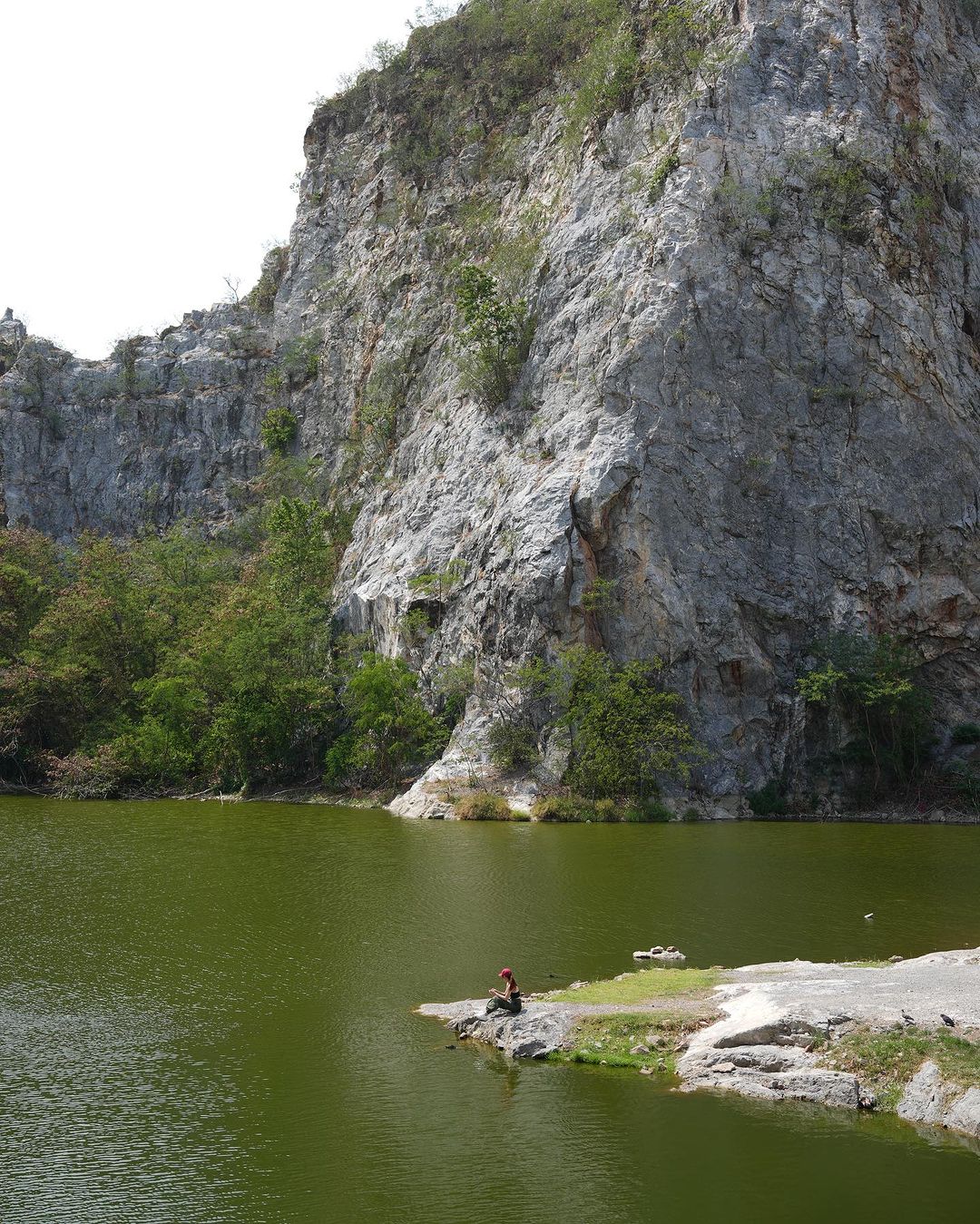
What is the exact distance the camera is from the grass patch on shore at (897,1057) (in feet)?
37.6

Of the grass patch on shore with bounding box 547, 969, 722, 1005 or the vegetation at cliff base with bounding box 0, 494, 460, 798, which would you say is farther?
the vegetation at cliff base with bounding box 0, 494, 460, 798

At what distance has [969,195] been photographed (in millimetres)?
46969

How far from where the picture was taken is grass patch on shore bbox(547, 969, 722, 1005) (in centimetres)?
1466

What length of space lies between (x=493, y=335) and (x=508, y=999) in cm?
4022

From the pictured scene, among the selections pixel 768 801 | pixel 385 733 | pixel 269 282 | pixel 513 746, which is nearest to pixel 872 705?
pixel 768 801

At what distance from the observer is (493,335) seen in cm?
4975

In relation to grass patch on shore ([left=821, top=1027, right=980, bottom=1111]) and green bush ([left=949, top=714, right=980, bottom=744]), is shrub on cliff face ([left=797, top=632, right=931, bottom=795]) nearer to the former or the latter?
green bush ([left=949, top=714, right=980, bottom=744])

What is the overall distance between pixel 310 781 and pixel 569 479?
18187 millimetres

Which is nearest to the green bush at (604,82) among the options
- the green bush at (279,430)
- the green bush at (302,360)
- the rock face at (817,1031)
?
the green bush at (302,360)

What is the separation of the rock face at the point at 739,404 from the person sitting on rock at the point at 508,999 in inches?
967

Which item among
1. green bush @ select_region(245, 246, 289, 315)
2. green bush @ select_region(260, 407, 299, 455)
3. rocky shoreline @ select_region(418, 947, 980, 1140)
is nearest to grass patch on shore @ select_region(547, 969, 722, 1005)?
rocky shoreline @ select_region(418, 947, 980, 1140)

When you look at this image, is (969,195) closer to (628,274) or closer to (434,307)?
(628,274)

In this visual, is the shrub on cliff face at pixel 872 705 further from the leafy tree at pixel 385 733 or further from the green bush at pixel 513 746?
the leafy tree at pixel 385 733

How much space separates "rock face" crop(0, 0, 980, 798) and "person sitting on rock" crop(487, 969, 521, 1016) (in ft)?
80.6
